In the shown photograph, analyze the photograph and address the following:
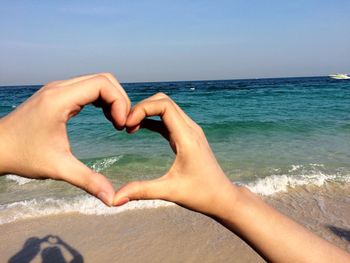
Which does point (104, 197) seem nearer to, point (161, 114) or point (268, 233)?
point (161, 114)

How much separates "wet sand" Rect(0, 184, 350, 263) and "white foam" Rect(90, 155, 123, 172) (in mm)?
2687

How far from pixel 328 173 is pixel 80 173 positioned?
19.2ft

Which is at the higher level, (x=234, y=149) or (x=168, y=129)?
(x=168, y=129)

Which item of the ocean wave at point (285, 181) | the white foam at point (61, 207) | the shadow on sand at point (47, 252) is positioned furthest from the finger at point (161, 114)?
the ocean wave at point (285, 181)

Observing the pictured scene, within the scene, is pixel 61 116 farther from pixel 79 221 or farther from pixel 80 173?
pixel 79 221

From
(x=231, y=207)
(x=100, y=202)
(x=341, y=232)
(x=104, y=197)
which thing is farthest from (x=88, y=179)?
(x=100, y=202)

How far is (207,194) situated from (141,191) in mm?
267

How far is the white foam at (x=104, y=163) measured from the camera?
7.26 metres

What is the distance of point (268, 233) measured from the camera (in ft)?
4.60

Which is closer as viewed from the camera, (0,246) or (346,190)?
(0,246)

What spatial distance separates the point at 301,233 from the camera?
4.83ft

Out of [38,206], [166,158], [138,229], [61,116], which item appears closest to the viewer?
[61,116]

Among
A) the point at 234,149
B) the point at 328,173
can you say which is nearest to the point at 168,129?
the point at 328,173

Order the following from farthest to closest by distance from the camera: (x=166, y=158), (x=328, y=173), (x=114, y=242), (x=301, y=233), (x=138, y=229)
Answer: (x=166, y=158) → (x=328, y=173) → (x=138, y=229) → (x=114, y=242) → (x=301, y=233)
